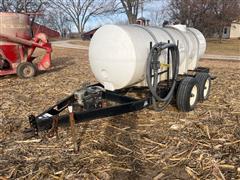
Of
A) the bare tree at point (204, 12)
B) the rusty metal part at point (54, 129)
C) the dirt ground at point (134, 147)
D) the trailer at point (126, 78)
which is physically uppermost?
the bare tree at point (204, 12)

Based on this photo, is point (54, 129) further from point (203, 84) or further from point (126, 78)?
point (203, 84)

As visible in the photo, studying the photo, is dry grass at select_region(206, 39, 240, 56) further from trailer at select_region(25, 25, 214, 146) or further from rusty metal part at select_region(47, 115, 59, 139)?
rusty metal part at select_region(47, 115, 59, 139)

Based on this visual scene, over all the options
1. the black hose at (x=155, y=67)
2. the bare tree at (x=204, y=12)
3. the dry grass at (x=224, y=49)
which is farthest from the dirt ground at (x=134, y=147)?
the bare tree at (x=204, y=12)

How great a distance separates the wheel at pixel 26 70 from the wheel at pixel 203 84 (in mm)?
5731

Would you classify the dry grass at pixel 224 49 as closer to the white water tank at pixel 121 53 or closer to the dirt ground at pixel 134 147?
the dirt ground at pixel 134 147

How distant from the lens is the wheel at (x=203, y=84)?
7.07 meters

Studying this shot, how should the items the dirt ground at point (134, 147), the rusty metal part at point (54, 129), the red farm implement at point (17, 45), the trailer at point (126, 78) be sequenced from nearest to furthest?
the dirt ground at point (134, 147)
the rusty metal part at point (54, 129)
the trailer at point (126, 78)
the red farm implement at point (17, 45)

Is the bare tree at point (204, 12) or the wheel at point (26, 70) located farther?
the bare tree at point (204, 12)

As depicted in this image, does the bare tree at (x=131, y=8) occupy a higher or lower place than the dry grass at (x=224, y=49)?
higher

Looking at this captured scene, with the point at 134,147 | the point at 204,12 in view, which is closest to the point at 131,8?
the point at 204,12

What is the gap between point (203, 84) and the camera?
711 centimetres

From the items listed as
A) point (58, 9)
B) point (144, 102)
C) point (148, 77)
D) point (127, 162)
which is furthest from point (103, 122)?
point (58, 9)

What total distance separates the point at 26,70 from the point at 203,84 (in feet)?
19.8

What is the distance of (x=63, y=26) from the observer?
242ft
